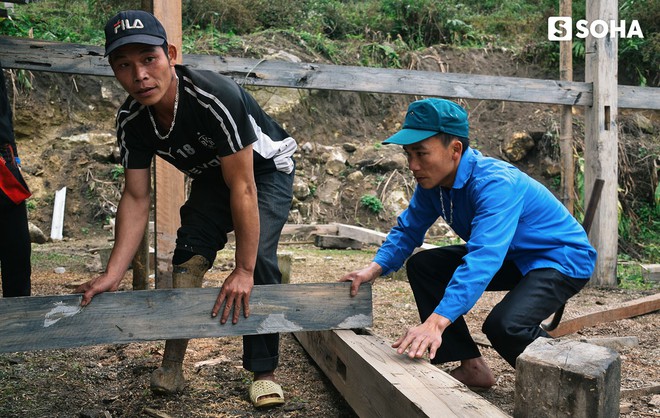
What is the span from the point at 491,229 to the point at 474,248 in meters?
0.10

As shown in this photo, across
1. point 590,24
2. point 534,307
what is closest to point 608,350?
point 534,307

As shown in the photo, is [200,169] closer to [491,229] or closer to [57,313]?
[57,313]

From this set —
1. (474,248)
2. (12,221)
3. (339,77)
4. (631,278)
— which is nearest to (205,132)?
(474,248)

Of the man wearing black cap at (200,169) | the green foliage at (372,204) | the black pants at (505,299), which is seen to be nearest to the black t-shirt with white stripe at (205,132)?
the man wearing black cap at (200,169)

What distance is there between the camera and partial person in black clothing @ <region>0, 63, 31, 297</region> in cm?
326

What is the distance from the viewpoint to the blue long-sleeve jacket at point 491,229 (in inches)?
95.8

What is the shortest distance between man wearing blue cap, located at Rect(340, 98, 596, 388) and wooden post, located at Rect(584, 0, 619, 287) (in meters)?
3.96

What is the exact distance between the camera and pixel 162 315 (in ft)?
8.14

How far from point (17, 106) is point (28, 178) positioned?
126 centimetres

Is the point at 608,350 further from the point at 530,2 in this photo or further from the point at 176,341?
the point at 530,2

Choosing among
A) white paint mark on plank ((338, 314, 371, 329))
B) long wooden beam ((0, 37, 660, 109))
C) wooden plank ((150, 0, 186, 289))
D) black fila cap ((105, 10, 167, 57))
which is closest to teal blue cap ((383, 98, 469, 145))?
white paint mark on plank ((338, 314, 371, 329))

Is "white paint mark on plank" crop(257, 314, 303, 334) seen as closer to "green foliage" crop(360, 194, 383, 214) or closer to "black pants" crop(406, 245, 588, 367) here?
"black pants" crop(406, 245, 588, 367)

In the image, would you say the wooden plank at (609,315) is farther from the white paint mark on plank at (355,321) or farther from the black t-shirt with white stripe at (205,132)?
the black t-shirt with white stripe at (205,132)

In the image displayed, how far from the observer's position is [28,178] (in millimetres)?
11117
